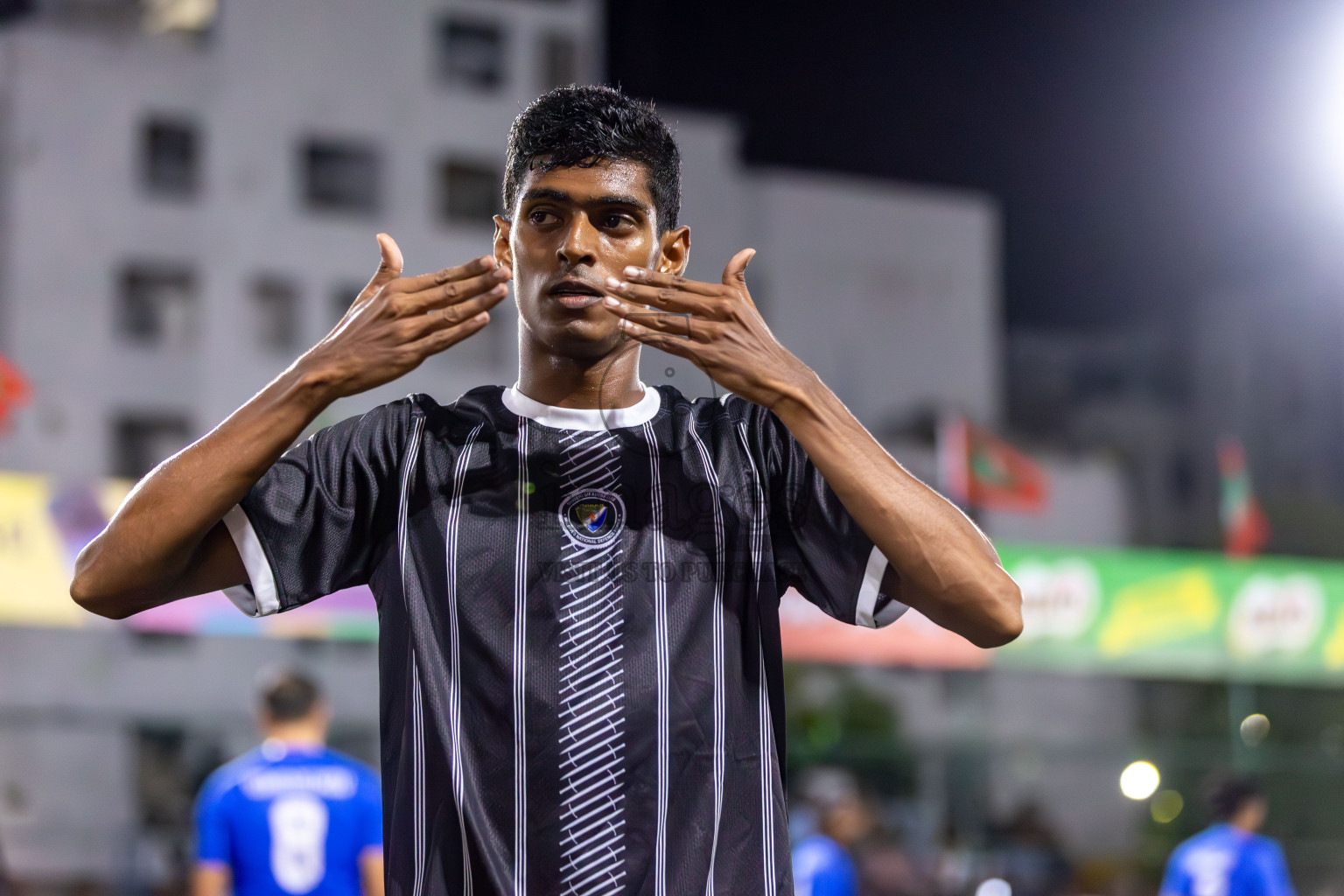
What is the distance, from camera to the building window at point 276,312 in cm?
1366

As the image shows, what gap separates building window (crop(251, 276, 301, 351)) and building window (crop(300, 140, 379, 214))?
837 mm

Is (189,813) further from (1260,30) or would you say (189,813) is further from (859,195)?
(859,195)

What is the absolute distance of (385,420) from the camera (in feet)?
5.45

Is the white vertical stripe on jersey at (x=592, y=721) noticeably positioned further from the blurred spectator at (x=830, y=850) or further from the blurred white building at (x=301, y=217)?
the blurred white building at (x=301, y=217)

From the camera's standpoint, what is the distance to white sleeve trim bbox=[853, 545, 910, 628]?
1571 millimetres

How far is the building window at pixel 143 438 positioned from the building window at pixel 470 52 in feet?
14.5

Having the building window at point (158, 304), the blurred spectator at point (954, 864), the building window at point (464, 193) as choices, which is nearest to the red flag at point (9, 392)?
the building window at point (158, 304)

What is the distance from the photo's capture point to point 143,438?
12953mm

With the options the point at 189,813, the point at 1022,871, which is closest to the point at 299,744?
the point at 189,813

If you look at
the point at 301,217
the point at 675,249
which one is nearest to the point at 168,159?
the point at 301,217

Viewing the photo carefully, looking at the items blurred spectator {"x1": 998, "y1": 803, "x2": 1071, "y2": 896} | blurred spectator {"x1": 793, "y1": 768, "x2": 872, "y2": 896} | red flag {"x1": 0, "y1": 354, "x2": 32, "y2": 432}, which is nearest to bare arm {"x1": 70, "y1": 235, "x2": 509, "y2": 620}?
blurred spectator {"x1": 793, "y1": 768, "x2": 872, "y2": 896}

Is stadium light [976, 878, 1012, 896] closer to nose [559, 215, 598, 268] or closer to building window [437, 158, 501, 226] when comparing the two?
nose [559, 215, 598, 268]

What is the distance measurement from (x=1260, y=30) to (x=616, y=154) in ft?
31.2

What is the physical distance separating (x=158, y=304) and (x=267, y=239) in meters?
1.20
